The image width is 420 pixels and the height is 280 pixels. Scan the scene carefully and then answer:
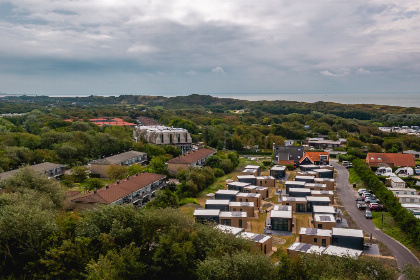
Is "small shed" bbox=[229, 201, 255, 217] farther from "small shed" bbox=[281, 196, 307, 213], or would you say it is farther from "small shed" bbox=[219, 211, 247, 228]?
"small shed" bbox=[281, 196, 307, 213]

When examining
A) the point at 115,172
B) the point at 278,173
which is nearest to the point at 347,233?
the point at 278,173

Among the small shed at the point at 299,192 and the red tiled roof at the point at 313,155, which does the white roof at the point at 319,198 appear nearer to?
the small shed at the point at 299,192

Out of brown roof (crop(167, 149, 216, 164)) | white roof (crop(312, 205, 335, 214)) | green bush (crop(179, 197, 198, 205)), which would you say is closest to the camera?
white roof (crop(312, 205, 335, 214))

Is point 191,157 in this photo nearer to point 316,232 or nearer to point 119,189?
point 119,189

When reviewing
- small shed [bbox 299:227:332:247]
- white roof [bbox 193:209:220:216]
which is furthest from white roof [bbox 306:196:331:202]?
white roof [bbox 193:209:220:216]

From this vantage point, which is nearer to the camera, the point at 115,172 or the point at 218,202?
the point at 218,202

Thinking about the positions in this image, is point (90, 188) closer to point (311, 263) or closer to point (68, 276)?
point (68, 276)

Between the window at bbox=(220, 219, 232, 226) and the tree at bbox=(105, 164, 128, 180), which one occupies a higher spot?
the tree at bbox=(105, 164, 128, 180)
